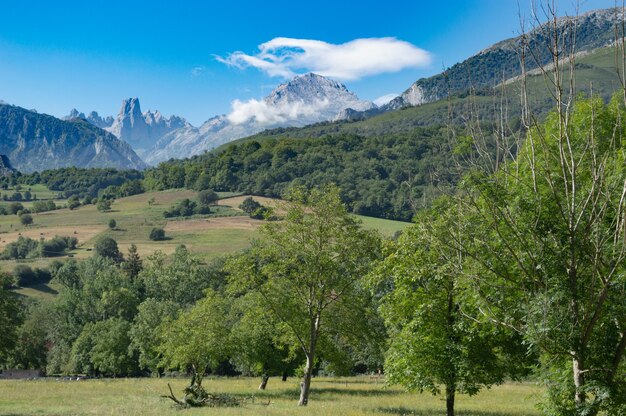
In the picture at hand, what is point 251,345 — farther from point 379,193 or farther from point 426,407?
point 379,193

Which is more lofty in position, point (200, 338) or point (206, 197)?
point (206, 197)

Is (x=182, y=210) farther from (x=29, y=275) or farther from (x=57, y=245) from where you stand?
(x=29, y=275)

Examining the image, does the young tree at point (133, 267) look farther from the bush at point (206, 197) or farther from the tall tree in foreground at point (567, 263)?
the tall tree in foreground at point (567, 263)

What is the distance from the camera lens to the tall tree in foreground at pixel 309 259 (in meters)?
29.4

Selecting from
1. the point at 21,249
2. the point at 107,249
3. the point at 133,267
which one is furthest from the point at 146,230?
the point at 133,267

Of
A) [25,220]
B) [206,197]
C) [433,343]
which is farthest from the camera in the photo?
[206,197]

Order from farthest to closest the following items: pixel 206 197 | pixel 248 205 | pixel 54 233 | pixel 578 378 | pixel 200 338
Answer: pixel 206 197
pixel 248 205
pixel 54 233
pixel 200 338
pixel 578 378

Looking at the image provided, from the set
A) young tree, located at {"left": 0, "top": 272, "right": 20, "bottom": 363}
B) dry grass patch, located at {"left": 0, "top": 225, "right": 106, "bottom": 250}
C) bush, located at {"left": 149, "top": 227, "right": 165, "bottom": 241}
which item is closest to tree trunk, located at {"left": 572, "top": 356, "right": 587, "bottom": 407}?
young tree, located at {"left": 0, "top": 272, "right": 20, "bottom": 363}

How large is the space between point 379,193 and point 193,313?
5724 inches

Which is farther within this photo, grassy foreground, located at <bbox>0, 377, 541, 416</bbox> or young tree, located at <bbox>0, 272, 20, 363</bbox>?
young tree, located at <bbox>0, 272, 20, 363</bbox>

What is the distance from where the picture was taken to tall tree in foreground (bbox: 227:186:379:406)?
29.4m

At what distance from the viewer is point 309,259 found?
2912 centimetres

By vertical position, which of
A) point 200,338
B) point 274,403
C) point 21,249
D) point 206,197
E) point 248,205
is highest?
point 206,197

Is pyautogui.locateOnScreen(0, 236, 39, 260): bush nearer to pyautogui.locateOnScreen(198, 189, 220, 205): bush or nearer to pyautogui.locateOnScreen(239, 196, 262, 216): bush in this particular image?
pyautogui.locateOnScreen(198, 189, 220, 205): bush
